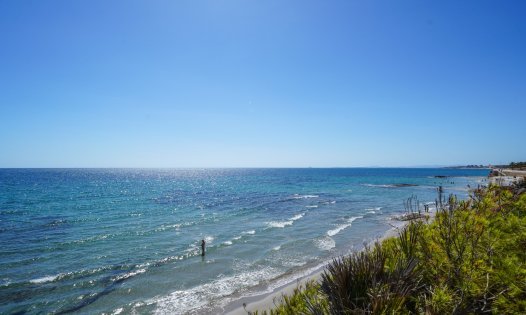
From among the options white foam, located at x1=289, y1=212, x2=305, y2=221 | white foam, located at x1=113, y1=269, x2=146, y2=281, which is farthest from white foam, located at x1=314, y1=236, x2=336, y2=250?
white foam, located at x1=113, y1=269, x2=146, y2=281

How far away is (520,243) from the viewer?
4781 millimetres

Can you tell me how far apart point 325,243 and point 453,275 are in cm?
1756

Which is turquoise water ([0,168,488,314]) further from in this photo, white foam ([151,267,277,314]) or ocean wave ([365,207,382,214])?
ocean wave ([365,207,382,214])

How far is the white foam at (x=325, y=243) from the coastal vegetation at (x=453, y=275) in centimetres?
1545

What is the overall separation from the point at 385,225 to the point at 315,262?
1356cm

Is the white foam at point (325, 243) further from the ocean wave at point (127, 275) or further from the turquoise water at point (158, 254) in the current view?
the ocean wave at point (127, 275)

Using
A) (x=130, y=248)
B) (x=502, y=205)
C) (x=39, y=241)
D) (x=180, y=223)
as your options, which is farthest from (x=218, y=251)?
(x=502, y=205)

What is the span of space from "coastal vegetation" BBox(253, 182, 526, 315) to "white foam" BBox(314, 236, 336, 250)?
50.7 feet

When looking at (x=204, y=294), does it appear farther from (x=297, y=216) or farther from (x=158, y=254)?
(x=297, y=216)

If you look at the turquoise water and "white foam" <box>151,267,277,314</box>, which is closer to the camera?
"white foam" <box>151,267,277,314</box>

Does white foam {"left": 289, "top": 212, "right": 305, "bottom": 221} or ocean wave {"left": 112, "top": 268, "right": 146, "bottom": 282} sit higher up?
white foam {"left": 289, "top": 212, "right": 305, "bottom": 221}

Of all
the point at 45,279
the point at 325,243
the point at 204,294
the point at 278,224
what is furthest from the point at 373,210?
the point at 45,279

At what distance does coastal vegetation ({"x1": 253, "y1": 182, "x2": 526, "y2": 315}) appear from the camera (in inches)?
167

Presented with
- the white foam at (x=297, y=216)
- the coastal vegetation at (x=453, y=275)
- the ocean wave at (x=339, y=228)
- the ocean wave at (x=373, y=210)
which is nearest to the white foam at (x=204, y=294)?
the coastal vegetation at (x=453, y=275)
